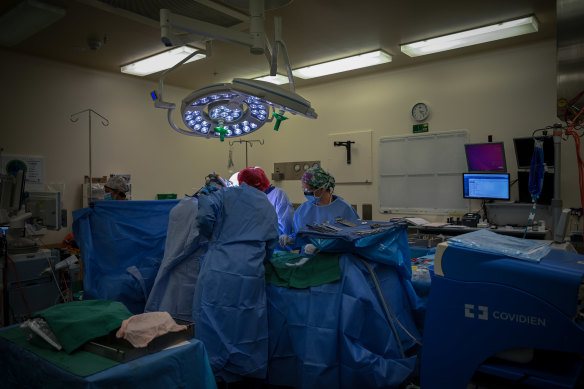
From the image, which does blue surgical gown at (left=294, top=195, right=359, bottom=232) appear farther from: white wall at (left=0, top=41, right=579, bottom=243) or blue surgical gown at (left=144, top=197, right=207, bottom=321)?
white wall at (left=0, top=41, right=579, bottom=243)

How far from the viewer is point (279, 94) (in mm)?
2166

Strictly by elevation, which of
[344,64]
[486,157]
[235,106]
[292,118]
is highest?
[344,64]

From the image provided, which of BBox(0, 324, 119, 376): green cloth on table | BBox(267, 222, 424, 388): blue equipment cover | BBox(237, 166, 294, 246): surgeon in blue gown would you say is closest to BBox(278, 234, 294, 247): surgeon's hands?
BBox(267, 222, 424, 388): blue equipment cover

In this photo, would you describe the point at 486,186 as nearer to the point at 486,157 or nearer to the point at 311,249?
the point at 486,157

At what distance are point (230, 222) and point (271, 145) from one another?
166 inches

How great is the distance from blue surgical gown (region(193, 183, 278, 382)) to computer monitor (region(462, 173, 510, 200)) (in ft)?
9.61

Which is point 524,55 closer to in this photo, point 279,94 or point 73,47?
point 279,94

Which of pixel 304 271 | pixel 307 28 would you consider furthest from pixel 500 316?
pixel 307 28

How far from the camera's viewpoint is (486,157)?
14.9ft

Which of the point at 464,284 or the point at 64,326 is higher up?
the point at 464,284

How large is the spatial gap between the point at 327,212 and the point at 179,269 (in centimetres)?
147

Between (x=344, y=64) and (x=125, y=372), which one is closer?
(x=125, y=372)

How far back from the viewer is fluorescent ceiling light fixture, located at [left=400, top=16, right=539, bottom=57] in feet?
13.0

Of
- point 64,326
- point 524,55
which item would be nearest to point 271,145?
point 524,55
